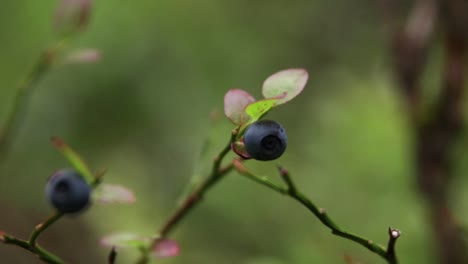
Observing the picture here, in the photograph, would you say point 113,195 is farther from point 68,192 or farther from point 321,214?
point 321,214

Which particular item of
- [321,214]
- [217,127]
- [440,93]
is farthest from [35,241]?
[440,93]

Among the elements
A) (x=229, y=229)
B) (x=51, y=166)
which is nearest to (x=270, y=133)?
(x=229, y=229)

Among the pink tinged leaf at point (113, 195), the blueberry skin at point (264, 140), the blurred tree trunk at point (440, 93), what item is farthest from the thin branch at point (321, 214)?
the blurred tree trunk at point (440, 93)

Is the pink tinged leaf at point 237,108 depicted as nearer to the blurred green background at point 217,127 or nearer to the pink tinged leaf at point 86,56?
the pink tinged leaf at point 86,56

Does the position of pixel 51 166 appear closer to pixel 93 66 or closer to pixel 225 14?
pixel 93 66

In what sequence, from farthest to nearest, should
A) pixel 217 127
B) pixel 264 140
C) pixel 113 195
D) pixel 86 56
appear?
1. pixel 217 127
2. pixel 86 56
3. pixel 113 195
4. pixel 264 140
